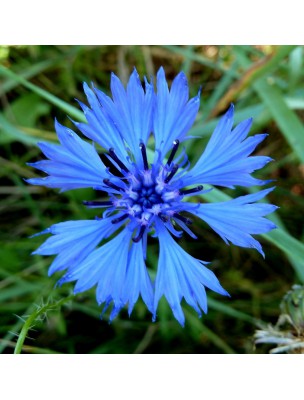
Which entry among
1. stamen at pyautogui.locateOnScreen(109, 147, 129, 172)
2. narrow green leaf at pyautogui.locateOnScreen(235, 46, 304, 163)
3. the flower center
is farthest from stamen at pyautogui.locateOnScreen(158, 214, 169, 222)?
narrow green leaf at pyautogui.locateOnScreen(235, 46, 304, 163)

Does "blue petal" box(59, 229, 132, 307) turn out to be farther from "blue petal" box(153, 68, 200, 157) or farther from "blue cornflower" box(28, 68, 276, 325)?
"blue petal" box(153, 68, 200, 157)

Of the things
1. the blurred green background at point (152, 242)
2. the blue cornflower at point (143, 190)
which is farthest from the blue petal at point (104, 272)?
the blurred green background at point (152, 242)

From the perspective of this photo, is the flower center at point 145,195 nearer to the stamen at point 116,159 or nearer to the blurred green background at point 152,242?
the stamen at point 116,159

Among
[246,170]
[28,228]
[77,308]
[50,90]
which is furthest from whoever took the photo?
[50,90]

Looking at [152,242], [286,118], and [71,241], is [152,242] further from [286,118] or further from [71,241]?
[71,241]

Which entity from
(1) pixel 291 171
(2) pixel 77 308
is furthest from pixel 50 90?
(1) pixel 291 171

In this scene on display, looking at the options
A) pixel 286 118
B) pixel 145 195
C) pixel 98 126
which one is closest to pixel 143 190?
pixel 145 195

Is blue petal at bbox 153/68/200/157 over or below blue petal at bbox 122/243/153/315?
over

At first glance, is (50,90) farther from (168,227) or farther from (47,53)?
(168,227)
